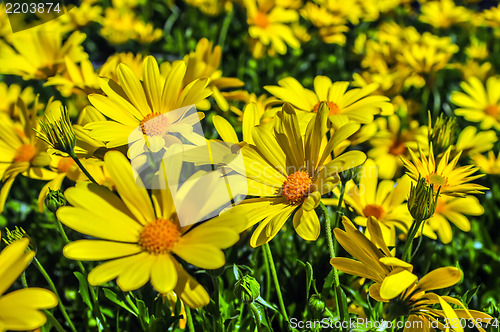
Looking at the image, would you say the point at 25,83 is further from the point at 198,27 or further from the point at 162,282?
the point at 162,282

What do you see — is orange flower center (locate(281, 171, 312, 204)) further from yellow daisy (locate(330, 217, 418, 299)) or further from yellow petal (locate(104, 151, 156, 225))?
yellow petal (locate(104, 151, 156, 225))

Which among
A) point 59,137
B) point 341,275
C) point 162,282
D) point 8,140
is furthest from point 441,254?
point 8,140

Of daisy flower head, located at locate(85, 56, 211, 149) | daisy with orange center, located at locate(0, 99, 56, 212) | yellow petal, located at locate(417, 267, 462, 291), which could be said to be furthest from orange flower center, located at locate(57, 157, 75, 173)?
yellow petal, located at locate(417, 267, 462, 291)

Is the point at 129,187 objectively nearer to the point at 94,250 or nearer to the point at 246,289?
the point at 94,250

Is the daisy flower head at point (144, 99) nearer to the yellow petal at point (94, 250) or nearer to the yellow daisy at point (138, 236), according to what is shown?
the yellow daisy at point (138, 236)

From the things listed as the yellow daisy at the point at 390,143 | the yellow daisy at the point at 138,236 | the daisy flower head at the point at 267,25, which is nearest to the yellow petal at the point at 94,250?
the yellow daisy at the point at 138,236
